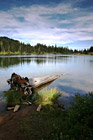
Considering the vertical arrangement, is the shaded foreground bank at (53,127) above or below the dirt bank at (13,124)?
above

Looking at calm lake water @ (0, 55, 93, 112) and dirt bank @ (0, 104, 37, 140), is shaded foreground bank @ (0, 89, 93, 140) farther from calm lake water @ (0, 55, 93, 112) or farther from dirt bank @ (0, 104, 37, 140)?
calm lake water @ (0, 55, 93, 112)

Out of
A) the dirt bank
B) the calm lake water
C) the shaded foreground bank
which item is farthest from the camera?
the calm lake water

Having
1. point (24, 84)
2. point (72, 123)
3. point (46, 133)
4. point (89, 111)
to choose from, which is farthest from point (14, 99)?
point (89, 111)

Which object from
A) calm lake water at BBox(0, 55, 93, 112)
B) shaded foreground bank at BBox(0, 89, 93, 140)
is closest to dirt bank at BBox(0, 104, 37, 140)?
shaded foreground bank at BBox(0, 89, 93, 140)

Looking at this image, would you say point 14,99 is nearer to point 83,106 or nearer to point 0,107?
point 0,107

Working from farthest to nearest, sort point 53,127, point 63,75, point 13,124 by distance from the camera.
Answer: point 63,75
point 13,124
point 53,127

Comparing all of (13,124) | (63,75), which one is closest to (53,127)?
(13,124)

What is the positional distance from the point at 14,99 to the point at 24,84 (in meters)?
2.07

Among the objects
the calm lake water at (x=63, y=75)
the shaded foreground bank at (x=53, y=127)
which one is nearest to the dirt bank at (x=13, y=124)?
the shaded foreground bank at (x=53, y=127)

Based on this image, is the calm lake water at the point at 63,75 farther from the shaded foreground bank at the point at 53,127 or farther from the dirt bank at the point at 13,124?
the shaded foreground bank at the point at 53,127

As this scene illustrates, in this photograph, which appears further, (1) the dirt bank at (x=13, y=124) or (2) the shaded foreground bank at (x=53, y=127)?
(1) the dirt bank at (x=13, y=124)

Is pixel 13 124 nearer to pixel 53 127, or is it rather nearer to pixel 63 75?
pixel 53 127

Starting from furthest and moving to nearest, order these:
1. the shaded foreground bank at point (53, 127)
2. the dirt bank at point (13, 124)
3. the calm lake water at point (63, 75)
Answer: the calm lake water at point (63, 75)
the dirt bank at point (13, 124)
the shaded foreground bank at point (53, 127)

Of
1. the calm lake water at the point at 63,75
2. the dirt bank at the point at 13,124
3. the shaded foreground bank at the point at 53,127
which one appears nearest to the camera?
the shaded foreground bank at the point at 53,127
